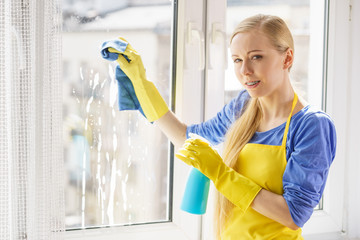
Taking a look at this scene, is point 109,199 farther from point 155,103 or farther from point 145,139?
point 155,103

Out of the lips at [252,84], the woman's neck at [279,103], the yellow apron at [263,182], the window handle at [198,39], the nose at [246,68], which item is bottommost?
the yellow apron at [263,182]

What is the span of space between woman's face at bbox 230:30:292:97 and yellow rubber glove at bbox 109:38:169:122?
267 mm

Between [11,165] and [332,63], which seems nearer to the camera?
[11,165]

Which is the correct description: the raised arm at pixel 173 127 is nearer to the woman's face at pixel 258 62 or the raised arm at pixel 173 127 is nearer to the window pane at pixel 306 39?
the woman's face at pixel 258 62

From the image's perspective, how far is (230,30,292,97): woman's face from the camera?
1.21 m

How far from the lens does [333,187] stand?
1857mm

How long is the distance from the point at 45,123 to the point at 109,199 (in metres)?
0.41

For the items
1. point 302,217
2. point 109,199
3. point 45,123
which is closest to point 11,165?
point 45,123

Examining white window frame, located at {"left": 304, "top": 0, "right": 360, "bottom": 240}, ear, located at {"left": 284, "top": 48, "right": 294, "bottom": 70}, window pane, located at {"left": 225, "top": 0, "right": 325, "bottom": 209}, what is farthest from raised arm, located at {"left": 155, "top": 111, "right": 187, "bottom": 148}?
white window frame, located at {"left": 304, "top": 0, "right": 360, "bottom": 240}

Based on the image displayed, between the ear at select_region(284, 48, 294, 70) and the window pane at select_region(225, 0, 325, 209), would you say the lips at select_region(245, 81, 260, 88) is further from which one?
the window pane at select_region(225, 0, 325, 209)

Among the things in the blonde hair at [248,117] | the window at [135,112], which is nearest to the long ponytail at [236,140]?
the blonde hair at [248,117]

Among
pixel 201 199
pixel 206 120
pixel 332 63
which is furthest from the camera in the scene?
pixel 332 63

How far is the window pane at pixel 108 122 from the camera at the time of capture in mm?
1365

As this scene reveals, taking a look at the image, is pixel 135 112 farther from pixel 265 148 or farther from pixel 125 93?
pixel 265 148
